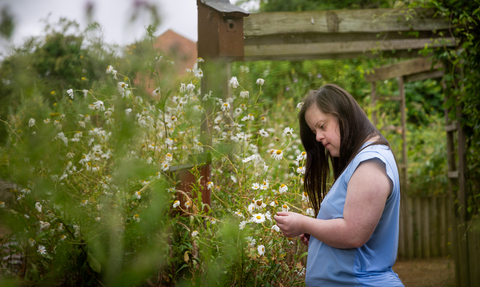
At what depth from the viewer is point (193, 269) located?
1.84 meters

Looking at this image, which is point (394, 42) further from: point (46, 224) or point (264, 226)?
point (46, 224)

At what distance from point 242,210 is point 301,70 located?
292 inches

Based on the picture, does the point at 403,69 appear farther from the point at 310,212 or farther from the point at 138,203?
the point at 138,203

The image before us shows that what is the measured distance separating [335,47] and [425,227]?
3494mm

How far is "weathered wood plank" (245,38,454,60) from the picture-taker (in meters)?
3.49

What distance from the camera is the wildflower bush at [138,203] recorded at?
1.04 m

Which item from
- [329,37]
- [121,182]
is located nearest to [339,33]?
[329,37]

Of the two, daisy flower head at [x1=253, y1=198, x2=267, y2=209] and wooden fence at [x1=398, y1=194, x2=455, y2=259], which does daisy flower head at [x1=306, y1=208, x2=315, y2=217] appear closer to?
daisy flower head at [x1=253, y1=198, x2=267, y2=209]

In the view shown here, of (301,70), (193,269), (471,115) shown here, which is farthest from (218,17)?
(301,70)

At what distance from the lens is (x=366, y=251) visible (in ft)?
4.03

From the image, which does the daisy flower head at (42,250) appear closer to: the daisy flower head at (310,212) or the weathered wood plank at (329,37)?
the daisy flower head at (310,212)

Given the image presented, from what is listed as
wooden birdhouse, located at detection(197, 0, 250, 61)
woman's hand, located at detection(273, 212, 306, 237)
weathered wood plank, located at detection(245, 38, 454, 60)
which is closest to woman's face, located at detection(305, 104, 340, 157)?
woman's hand, located at detection(273, 212, 306, 237)

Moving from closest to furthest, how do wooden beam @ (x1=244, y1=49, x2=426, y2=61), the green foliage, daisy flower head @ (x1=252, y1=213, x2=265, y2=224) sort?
daisy flower head @ (x1=252, y1=213, x2=265, y2=224) → the green foliage → wooden beam @ (x1=244, y1=49, x2=426, y2=61)

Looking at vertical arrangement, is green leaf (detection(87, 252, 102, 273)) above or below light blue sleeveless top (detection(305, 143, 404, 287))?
below
